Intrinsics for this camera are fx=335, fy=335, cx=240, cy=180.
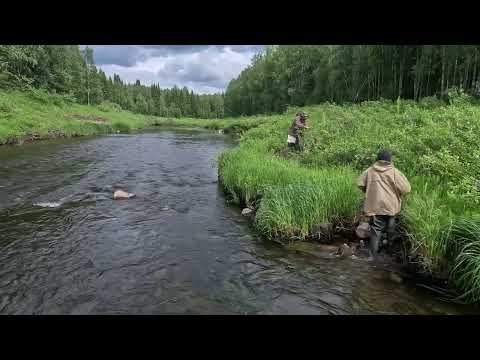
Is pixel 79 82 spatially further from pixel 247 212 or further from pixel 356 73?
pixel 247 212

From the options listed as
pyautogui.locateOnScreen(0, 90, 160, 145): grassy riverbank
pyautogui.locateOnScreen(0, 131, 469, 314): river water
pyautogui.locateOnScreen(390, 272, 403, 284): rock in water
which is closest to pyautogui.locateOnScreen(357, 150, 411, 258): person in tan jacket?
pyautogui.locateOnScreen(390, 272, 403, 284): rock in water

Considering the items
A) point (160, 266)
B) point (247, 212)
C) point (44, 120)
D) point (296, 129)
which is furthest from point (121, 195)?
point (44, 120)

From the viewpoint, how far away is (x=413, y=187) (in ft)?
27.9

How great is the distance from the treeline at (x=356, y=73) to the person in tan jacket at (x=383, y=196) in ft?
68.3

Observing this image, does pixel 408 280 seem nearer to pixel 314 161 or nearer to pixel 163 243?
pixel 163 243

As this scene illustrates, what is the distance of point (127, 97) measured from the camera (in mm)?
126938

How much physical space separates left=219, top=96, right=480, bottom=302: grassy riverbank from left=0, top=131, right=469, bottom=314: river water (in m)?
0.73

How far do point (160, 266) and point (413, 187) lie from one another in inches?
257

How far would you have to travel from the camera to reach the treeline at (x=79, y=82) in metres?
42.5

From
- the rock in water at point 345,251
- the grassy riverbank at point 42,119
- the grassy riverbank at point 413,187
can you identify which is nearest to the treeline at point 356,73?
the grassy riverbank at point 413,187

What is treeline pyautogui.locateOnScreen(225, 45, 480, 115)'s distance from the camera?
32375 mm
